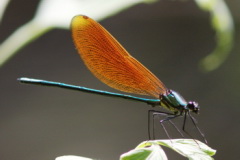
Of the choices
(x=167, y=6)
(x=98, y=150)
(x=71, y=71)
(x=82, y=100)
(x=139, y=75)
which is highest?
(x=167, y=6)

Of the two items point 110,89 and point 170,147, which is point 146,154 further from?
point 110,89

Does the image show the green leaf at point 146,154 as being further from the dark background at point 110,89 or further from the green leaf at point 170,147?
the dark background at point 110,89

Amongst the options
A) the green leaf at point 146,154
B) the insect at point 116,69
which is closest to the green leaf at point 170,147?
the green leaf at point 146,154

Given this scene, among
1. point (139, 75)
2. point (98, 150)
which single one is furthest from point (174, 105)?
point (98, 150)

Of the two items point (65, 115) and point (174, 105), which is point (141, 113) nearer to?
point (65, 115)

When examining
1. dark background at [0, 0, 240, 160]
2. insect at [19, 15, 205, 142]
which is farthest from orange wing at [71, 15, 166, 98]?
dark background at [0, 0, 240, 160]

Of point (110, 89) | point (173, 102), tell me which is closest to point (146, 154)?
point (173, 102)

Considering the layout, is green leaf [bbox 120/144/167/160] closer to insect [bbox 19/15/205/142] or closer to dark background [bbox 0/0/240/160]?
insect [bbox 19/15/205/142]

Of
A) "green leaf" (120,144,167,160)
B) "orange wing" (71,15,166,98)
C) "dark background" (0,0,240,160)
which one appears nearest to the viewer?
"green leaf" (120,144,167,160)
